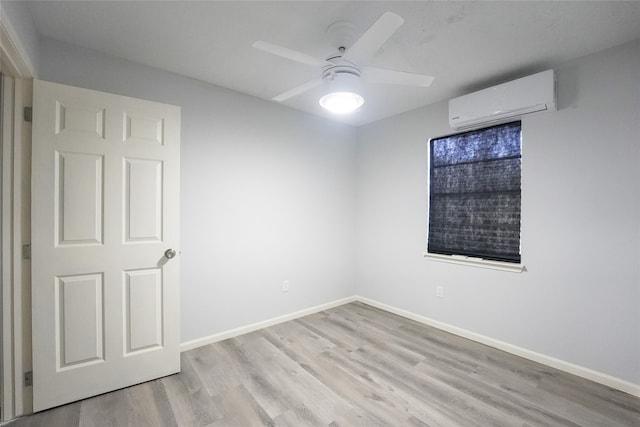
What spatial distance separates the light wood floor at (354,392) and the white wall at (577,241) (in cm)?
29

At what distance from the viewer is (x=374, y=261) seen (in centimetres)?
397

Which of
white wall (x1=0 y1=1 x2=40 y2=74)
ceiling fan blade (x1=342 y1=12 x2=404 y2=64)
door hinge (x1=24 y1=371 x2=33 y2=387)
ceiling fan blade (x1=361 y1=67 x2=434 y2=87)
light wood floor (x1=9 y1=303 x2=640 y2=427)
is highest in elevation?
white wall (x1=0 y1=1 x2=40 y2=74)

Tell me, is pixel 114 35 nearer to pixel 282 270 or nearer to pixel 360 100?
pixel 360 100

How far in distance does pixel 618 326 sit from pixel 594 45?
2.12 meters

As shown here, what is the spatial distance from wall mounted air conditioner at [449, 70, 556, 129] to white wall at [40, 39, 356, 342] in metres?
1.64

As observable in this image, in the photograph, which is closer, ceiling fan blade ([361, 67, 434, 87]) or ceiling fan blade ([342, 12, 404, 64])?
ceiling fan blade ([342, 12, 404, 64])

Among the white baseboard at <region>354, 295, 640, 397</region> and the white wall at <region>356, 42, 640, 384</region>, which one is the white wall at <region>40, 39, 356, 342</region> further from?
the white wall at <region>356, 42, 640, 384</region>

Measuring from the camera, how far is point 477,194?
2996mm

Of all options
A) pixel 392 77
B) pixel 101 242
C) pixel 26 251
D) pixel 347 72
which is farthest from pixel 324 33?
pixel 26 251

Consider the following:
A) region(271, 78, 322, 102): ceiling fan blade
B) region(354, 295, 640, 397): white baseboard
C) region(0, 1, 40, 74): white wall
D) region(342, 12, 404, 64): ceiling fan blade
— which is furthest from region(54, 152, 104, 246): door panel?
region(354, 295, 640, 397): white baseboard

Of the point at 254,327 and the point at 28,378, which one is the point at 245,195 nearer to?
the point at 254,327

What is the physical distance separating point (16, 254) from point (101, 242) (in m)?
0.43

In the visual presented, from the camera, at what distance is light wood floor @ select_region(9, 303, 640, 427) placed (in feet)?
5.99

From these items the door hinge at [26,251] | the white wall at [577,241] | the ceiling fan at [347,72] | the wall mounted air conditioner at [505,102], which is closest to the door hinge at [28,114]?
the door hinge at [26,251]
